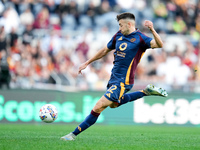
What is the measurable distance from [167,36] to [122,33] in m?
11.2

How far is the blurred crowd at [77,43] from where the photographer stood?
619 inches

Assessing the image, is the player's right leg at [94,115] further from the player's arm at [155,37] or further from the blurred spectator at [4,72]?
the blurred spectator at [4,72]

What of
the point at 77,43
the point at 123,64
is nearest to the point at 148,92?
the point at 123,64

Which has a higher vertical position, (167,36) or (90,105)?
(167,36)

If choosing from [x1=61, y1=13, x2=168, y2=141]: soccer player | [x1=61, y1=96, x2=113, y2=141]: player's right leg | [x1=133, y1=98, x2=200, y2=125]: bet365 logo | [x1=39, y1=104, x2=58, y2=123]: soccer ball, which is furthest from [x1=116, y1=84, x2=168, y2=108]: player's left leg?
[x1=133, y1=98, x2=200, y2=125]: bet365 logo

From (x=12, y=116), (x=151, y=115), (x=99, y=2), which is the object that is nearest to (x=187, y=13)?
(x=99, y=2)

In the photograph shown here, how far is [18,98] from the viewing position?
14258 mm

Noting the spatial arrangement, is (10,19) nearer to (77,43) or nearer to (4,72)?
(77,43)

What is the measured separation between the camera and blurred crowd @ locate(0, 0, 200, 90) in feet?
51.6

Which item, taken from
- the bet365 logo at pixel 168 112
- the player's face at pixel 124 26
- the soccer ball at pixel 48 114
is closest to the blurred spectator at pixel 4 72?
the bet365 logo at pixel 168 112

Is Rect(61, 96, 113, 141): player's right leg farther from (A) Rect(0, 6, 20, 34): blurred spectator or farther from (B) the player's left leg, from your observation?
(A) Rect(0, 6, 20, 34): blurred spectator

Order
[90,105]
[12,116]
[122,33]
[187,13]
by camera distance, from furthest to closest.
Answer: [187,13] < [90,105] < [12,116] < [122,33]

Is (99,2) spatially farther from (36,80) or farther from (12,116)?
(12,116)

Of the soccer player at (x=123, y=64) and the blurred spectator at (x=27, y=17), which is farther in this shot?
the blurred spectator at (x=27, y=17)
